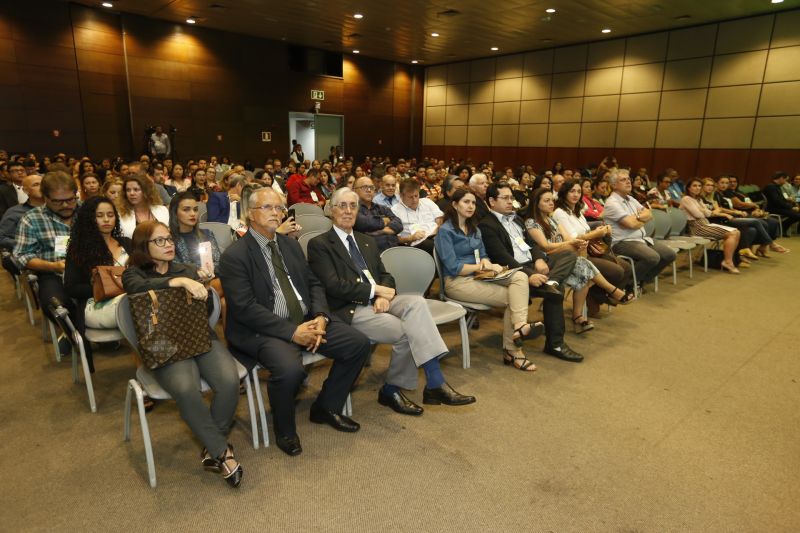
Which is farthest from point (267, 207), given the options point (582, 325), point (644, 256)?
point (644, 256)

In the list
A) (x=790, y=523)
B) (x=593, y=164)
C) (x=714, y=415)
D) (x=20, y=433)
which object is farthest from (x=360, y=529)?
(x=593, y=164)

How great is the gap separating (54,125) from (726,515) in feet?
46.1

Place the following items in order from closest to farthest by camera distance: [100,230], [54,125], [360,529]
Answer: [360,529] → [100,230] → [54,125]


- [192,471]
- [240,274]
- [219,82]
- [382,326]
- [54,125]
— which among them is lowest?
[192,471]

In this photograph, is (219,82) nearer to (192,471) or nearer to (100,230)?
(100,230)

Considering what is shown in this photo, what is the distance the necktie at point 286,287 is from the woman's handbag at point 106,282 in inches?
35.6

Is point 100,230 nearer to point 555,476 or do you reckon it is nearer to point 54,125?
point 555,476

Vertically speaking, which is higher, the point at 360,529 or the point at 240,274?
the point at 240,274

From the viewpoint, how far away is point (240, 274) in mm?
2504

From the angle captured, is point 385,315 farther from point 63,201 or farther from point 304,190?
point 304,190

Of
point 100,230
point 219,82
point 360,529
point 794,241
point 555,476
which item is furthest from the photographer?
point 219,82

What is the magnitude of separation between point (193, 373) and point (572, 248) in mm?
3189

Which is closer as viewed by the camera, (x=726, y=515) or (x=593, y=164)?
(x=726, y=515)

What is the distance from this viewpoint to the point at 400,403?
2.90 metres
